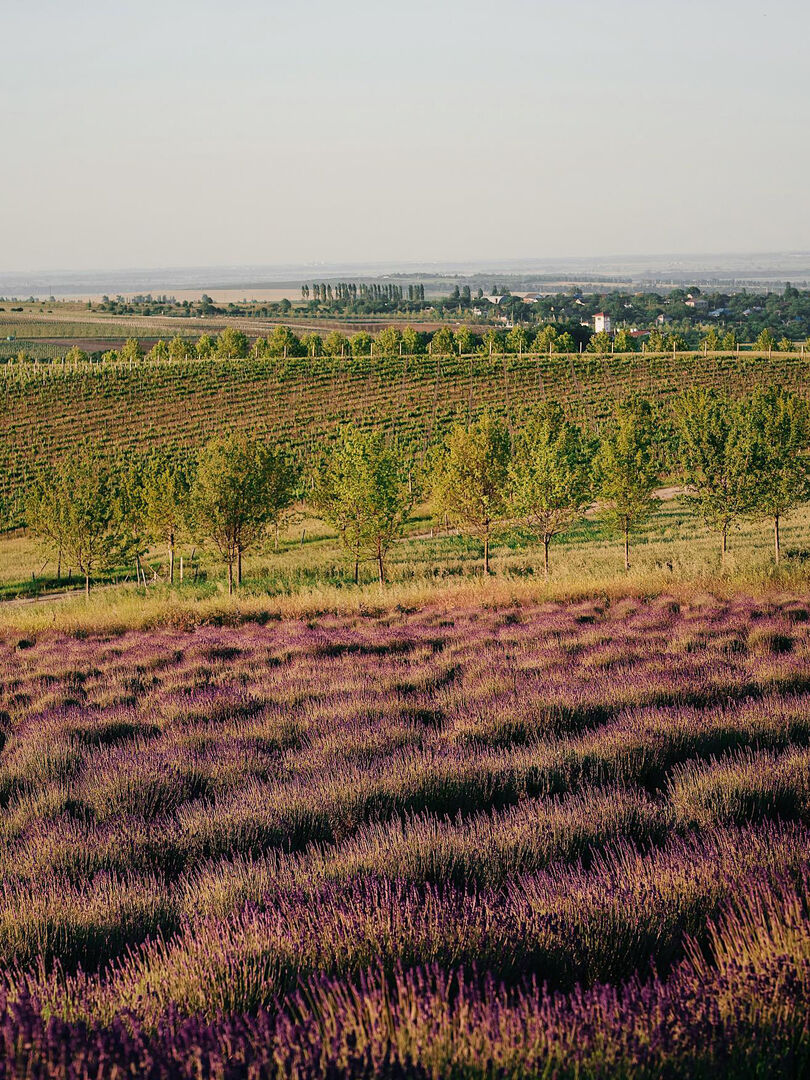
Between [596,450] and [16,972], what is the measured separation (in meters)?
55.5

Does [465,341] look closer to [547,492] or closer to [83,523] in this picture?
[83,523]

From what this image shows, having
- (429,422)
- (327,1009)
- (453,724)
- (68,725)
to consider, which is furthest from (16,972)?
(429,422)

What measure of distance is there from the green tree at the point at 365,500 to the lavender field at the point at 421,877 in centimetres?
2231

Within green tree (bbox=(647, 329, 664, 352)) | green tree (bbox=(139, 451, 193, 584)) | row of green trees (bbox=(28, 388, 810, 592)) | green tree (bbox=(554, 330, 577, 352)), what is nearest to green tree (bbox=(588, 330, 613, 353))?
green tree (bbox=(554, 330, 577, 352))

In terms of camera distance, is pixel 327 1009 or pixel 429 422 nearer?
pixel 327 1009

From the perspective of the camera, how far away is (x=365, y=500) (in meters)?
33.2

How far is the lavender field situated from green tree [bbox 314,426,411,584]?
73.2 feet

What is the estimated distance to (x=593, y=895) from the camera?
400 cm

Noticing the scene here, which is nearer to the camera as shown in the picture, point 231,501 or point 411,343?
point 231,501

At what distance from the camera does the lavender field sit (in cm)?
267

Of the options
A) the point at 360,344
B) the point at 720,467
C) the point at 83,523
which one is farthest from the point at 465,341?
the point at 720,467

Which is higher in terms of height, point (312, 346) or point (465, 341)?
point (465, 341)

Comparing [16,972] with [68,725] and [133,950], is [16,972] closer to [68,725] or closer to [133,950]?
[133,950]

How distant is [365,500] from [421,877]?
28796 mm
